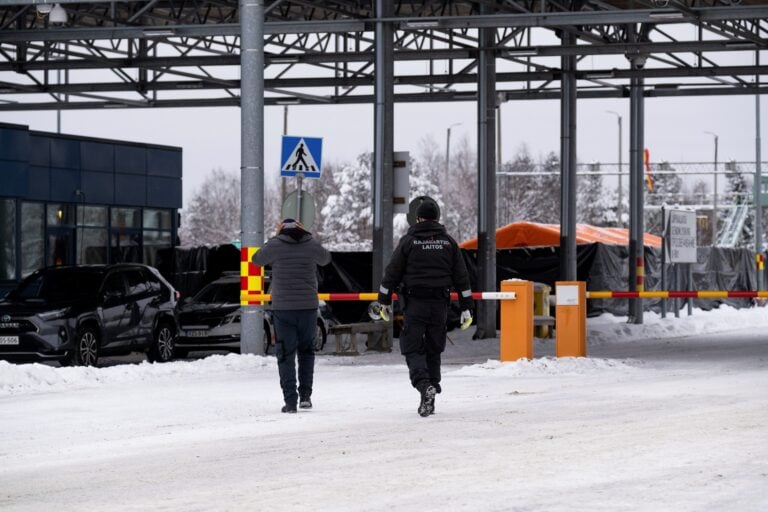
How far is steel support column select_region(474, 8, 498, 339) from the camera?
30.9m

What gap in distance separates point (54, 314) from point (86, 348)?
30.6 inches

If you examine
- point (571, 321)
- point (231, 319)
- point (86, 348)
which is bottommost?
point (86, 348)

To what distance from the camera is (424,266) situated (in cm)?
1456

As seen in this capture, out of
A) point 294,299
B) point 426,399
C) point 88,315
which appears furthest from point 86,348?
point 426,399

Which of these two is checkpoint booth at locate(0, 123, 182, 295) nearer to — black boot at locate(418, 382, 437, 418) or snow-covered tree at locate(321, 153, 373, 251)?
black boot at locate(418, 382, 437, 418)

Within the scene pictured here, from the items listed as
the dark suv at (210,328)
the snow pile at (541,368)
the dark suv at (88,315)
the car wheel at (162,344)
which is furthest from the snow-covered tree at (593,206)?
the snow pile at (541,368)

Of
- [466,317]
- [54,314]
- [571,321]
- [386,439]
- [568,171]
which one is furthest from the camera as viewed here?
[568,171]

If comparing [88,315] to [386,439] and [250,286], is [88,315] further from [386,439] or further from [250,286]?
[386,439]

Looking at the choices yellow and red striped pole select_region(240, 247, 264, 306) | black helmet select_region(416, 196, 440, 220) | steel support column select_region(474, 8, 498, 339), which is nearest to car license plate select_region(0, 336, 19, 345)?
yellow and red striped pole select_region(240, 247, 264, 306)

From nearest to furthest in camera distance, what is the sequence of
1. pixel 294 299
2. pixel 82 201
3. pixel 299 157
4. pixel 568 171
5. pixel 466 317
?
1. pixel 466 317
2. pixel 294 299
3. pixel 299 157
4. pixel 568 171
5. pixel 82 201

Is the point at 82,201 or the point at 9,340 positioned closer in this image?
the point at 9,340

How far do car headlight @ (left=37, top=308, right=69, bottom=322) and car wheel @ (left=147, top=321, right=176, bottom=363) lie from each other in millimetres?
2650

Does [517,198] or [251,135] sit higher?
[517,198]

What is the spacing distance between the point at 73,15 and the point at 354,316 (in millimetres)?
9325
